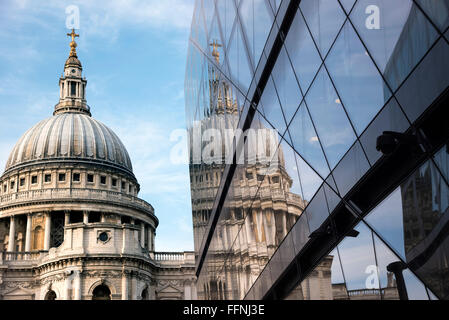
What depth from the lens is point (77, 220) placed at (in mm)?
98125

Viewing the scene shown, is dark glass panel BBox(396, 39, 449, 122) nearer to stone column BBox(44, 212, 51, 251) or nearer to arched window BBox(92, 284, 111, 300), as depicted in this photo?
arched window BBox(92, 284, 111, 300)

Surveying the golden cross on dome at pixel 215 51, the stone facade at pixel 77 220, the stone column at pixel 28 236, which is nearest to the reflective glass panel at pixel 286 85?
the golden cross on dome at pixel 215 51

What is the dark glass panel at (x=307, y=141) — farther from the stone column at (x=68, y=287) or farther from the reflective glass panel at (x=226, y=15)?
the stone column at (x=68, y=287)

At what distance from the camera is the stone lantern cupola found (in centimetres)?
11719

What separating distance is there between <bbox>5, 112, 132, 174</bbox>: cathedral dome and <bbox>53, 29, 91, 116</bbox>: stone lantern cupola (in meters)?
2.84

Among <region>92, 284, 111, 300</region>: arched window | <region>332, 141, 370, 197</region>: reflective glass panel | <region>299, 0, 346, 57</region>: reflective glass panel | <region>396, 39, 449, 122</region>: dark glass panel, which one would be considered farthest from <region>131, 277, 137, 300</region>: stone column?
<region>396, 39, 449, 122</region>: dark glass panel

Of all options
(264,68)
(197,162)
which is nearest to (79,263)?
(197,162)

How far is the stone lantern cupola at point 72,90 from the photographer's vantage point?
117188mm

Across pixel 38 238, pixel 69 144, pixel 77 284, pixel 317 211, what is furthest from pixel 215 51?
pixel 69 144

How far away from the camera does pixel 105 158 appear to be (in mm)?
107812

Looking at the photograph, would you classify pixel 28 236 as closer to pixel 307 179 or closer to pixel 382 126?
pixel 307 179

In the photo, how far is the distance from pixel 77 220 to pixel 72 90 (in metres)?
28.9

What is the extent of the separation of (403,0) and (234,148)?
13894 millimetres

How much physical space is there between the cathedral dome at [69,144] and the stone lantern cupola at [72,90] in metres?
2.84
